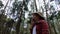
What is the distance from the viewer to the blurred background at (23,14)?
4.07m

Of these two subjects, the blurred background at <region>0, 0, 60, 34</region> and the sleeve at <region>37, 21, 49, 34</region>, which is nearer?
the sleeve at <region>37, 21, 49, 34</region>

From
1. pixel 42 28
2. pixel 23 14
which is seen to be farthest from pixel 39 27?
pixel 23 14

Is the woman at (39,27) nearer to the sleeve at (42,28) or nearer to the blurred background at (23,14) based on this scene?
the sleeve at (42,28)

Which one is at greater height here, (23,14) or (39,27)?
(23,14)

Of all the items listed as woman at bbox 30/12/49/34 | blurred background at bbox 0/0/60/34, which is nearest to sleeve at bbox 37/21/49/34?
woman at bbox 30/12/49/34

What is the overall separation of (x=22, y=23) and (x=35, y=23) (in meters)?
2.10

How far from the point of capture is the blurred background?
4074 mm

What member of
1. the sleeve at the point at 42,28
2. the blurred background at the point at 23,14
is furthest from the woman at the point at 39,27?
the blurred background at the point at 23,14

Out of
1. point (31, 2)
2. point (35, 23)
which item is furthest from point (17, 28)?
point (35, 23)

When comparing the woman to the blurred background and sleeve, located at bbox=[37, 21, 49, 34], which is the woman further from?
the blurred background

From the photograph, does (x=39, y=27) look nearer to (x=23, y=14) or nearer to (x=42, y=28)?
(x=42, y=28)

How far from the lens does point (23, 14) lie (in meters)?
4.20

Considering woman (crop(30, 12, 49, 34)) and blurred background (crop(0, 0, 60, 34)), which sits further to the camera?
blurred background (crop(0, 0, 60, 34))

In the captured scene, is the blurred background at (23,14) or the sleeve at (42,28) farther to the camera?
the blurred background at (23,14)
